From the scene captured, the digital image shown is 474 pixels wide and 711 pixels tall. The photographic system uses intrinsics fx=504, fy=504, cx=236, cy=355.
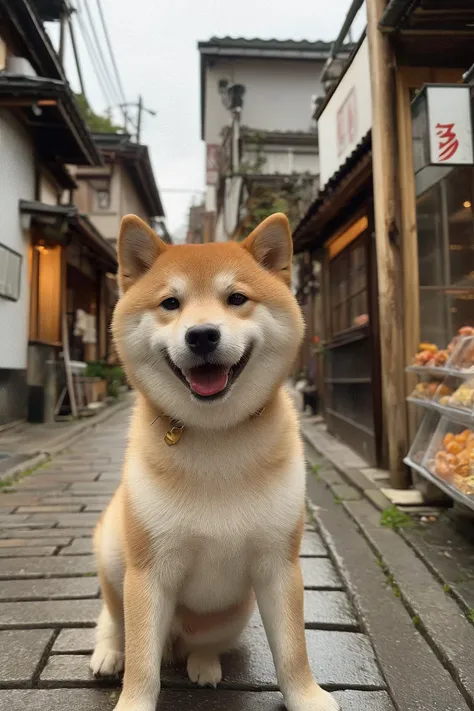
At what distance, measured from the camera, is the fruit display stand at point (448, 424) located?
3201 millimetres

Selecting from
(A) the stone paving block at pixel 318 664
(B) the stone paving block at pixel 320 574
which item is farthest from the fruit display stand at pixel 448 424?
(A) the stone paving block at pixel 318 664

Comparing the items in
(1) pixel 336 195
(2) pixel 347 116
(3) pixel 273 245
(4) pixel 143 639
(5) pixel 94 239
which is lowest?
(4) pixel 143 639

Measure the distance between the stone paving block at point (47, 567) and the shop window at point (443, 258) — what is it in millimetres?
3380

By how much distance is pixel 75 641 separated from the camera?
229 centimetres

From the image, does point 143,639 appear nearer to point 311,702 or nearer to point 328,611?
point 311,702

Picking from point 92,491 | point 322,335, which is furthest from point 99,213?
point 92,491

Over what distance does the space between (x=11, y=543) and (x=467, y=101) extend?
4718 mm

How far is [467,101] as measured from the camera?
3900mm

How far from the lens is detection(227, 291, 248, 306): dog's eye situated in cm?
177

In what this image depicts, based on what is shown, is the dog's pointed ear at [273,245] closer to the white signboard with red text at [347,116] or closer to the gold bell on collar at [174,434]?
the gold bell on collar at [174,434]

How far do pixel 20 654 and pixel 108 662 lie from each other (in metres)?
0.49

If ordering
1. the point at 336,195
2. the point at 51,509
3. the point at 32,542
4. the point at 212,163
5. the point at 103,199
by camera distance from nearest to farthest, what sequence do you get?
the point at 32,542 → the point at 51,509 → the point at 336,195 → the point at 103,199 → the point at 212,163

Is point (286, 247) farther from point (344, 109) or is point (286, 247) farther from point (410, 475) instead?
point (344, 109)

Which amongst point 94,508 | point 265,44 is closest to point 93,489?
point 94,508
